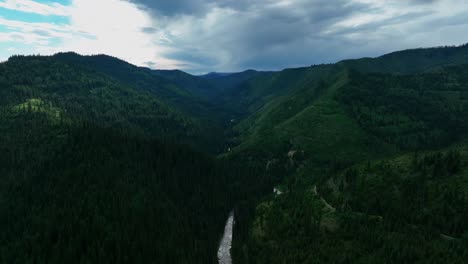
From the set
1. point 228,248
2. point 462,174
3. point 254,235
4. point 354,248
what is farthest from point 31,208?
point 462,174

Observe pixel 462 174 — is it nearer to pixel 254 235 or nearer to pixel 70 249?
pixel 254 235

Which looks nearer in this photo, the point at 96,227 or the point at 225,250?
the point at 96,227

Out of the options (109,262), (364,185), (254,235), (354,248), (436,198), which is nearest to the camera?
(354,248)

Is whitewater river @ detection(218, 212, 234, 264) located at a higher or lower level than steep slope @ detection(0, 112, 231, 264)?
lower

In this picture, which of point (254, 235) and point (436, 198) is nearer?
point (436, 198)

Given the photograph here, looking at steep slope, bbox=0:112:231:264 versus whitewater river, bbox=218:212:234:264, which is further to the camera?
whitewater river, bbox=218:212:234:264

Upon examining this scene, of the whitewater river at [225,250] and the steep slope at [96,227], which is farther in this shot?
the whitewater river at [225,250]

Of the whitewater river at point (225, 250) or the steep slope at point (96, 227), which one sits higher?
the steep slope at point (96, 227)

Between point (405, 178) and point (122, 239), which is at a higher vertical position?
point (405, 178)

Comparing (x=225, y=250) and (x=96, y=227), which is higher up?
(x=96, y=227)

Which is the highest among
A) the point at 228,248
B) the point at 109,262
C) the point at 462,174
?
the point at 462,174

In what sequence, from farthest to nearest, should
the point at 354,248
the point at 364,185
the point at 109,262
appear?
1. the point at 364,185
2. the point at 109,262
3. the point at 354,248
